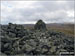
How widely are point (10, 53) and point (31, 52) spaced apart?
160 centimetres

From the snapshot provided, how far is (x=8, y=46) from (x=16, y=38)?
1.43m

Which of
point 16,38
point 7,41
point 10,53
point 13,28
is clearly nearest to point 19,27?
point 13,28

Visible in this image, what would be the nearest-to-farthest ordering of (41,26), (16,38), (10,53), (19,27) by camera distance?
(10,53)
(16,38)
(19,27)
(41,26)

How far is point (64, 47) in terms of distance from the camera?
12.4m

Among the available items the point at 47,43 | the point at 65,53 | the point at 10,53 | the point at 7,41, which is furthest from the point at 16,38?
the point at 65,53

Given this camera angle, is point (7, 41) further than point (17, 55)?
Yes

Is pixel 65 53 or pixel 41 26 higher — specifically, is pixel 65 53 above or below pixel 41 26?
below

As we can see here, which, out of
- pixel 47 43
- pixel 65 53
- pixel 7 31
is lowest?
pixel 65 53

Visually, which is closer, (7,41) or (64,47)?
(7,41)

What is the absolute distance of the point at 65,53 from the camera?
37.6 ft

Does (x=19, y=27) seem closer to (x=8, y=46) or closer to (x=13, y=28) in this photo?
(x=13, y=28)

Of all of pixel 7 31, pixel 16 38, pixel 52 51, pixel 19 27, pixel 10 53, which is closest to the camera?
pixel 10 53

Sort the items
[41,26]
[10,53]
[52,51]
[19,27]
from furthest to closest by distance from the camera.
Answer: [41,26]
[19,27]
[52,51]
[10,53]

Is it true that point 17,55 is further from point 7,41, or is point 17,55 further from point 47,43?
point 47,43
